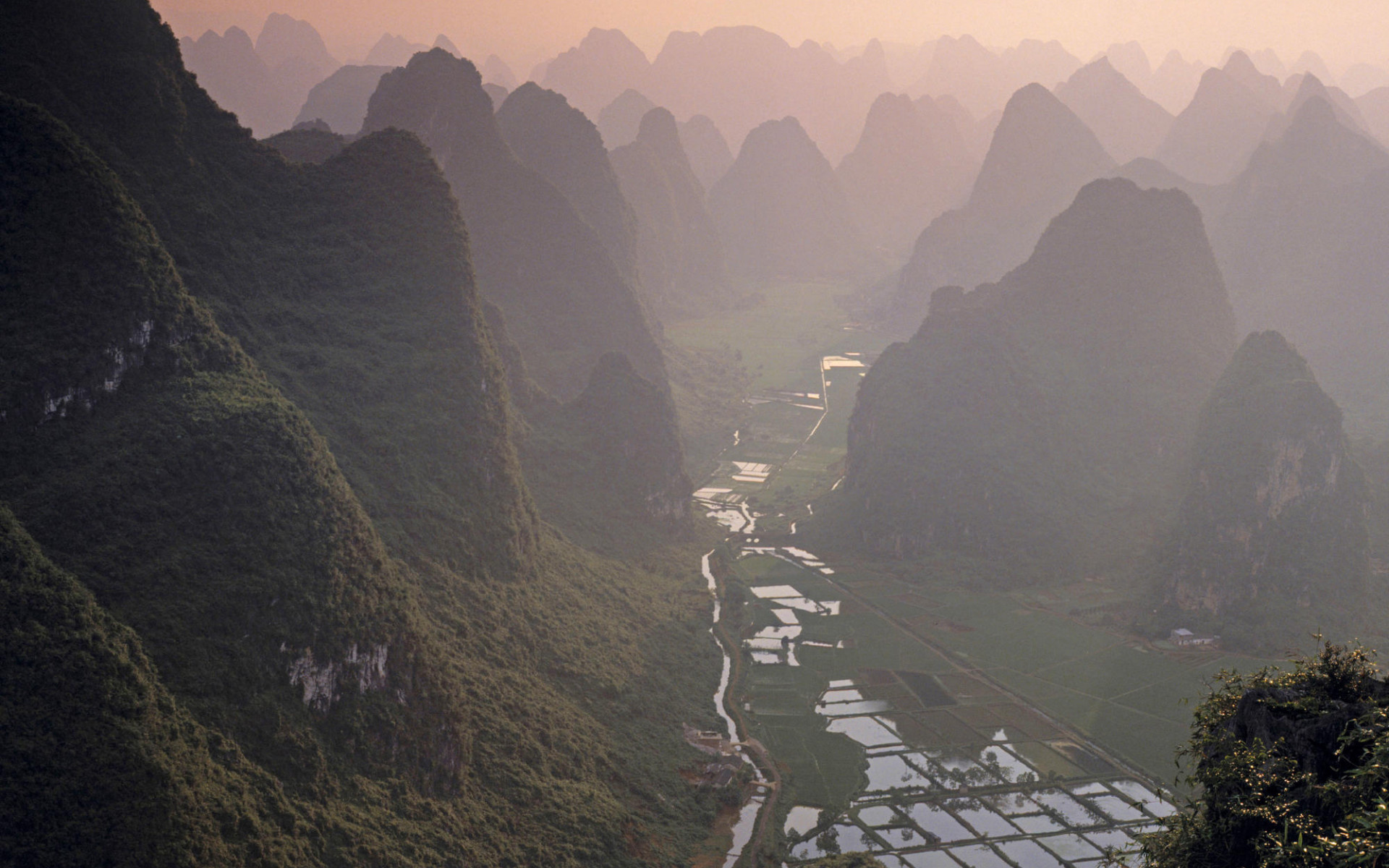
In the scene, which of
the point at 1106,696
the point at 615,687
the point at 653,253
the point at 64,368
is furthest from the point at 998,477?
the point at 653,253

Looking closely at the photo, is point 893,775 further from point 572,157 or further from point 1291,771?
point 572,157

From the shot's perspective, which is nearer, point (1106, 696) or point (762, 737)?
point (762, 737)

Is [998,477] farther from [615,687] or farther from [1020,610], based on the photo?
[615,687]

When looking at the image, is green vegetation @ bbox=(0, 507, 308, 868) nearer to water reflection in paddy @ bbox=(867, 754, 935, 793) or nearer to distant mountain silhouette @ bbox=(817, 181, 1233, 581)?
water reflection in paddy @ bbox=(867, 754, 935, 793)

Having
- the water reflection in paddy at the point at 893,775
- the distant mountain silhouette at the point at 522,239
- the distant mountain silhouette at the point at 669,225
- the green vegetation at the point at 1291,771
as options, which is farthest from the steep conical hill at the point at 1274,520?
the distant mountain silhouette at the point at 669,225

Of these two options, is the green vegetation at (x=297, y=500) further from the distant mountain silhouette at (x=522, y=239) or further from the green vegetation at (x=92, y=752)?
the distant mountain silhouette at (x=522, y=239)
